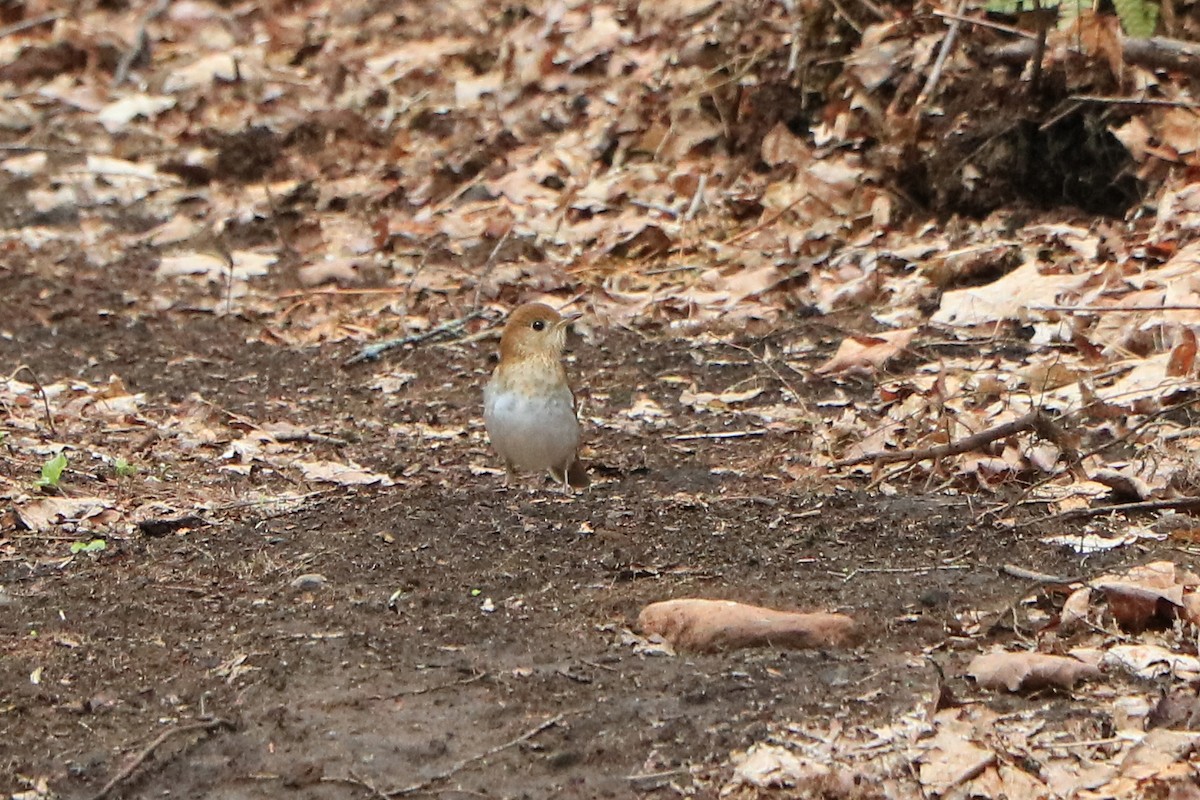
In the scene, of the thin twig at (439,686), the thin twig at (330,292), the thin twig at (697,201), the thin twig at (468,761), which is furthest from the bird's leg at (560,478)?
the thin twig at (697,201)

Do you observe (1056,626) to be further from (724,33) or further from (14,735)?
(724,33)

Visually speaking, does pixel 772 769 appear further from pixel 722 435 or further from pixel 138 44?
pixel 138 44

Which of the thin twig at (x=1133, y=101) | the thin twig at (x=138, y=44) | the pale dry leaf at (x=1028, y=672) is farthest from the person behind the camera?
the thin twig at (x=138, y=44)

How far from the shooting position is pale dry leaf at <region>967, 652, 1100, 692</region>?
4074 mm

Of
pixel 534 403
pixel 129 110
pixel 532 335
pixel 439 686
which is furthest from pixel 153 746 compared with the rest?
pixel 129 110

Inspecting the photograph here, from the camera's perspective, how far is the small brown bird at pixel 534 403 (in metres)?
6.91

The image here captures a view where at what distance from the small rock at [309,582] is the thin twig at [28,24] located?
1225cm

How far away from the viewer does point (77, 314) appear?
998 centimetres

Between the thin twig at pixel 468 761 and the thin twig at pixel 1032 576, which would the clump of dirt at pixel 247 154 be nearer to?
the thin twig at pixel 1032 576

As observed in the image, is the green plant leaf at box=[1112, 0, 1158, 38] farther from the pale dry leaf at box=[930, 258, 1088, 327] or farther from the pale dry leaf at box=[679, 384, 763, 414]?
the pale dry leaf at box=[679, 384, 763, 414]

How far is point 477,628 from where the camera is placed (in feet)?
15.5

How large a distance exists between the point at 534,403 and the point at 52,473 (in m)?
1.86

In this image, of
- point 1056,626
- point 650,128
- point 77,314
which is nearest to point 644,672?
point 1056,626

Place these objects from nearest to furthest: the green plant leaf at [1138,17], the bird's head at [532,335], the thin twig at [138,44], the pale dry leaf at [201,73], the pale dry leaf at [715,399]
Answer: the bird's head at [532,335]
the pale dry leaf at [715,399]
the green plant leaf at [1138,17]
the pale dry leaf at [201,73]
the thin twig at [138,44]
